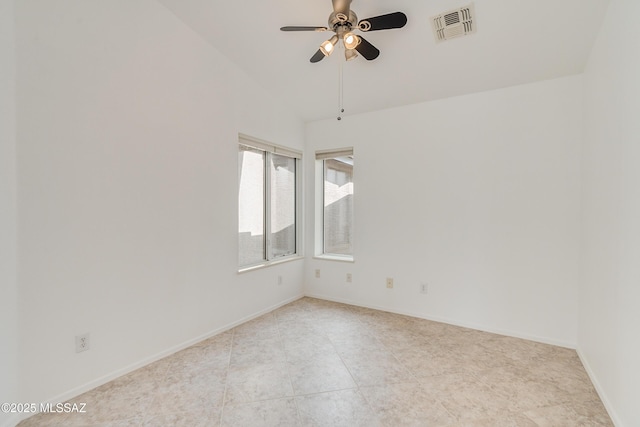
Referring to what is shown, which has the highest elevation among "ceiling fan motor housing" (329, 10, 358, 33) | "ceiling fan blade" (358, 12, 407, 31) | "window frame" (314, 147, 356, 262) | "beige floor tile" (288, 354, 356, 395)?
"ceiling fan motor housing" (329, 10, 358, 33)

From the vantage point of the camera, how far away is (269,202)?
3.65 metres

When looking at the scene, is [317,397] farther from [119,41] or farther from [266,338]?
[119,41]

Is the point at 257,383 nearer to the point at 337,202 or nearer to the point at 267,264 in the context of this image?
the point at 267,264

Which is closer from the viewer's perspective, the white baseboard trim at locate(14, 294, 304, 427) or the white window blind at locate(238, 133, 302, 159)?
the white baseboard trim at locate(14, 294, 304, 427)

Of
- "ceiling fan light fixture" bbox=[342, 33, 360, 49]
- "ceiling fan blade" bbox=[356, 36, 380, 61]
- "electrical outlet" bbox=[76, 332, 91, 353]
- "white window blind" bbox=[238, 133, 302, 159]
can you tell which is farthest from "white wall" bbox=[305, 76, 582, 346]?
"electrical outlet" bbox=[76, 332, 91, 353]

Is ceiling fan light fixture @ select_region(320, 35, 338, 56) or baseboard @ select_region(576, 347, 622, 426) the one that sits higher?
ceiling fan light fixture @ select_region(320, 35, 338, 56)

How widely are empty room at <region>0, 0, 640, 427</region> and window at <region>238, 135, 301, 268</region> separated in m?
0.03

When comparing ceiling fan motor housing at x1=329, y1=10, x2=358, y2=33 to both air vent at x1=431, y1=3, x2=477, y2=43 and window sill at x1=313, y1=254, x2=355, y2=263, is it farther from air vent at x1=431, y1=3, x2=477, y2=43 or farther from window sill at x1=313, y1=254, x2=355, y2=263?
window sill at x1=313, y1=254, x2=355, y2=263

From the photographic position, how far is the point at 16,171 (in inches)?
65.4

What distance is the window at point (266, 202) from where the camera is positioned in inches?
130

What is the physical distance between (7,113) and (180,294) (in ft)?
5.50

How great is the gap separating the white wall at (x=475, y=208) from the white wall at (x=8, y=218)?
2.98m

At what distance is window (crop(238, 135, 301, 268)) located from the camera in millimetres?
3303

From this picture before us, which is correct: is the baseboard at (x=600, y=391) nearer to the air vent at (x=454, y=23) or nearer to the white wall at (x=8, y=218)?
the air vent at (x=454, y=23)
